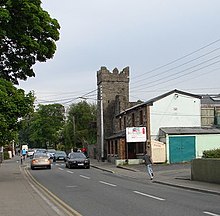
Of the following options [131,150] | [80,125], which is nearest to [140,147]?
[131,150]

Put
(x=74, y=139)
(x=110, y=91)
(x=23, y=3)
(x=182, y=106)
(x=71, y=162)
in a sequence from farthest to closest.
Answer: (x=74, y=139) → (x=110, y=91) → (x=182, y=106) → (x=71, y=162) → (x=23, y=3)

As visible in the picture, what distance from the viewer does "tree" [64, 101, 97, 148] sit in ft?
281

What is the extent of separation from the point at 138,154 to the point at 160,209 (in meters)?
34.5

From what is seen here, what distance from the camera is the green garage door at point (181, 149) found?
41719 millimetres

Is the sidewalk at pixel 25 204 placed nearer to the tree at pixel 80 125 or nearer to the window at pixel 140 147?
the window at pixel 140 147

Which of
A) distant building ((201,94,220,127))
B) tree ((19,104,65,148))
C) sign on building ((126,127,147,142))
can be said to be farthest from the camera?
tree ((19,104,65,148))

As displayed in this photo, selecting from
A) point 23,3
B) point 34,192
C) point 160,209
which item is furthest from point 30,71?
point 160,209

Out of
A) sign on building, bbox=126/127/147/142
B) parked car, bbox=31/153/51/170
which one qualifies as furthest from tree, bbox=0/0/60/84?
sign on building, bbox=126/127/147/142

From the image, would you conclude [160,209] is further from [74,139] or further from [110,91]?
[74,139]

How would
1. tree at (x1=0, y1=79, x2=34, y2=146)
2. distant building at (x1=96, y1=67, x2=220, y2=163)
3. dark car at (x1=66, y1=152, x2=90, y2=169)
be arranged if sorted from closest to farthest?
tree at (x1=0, y1=79, x2=34, y2=146) → dark car at (x1=66, y1=152, x2=90, y2=169) → distant building at (x1=96, y1=67, x2=220, y2=163)

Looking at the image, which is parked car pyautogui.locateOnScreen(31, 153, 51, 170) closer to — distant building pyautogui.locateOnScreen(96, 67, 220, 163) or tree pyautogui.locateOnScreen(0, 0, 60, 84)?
distant building pyautogui.locateOnScreen(96, 67, 220, 163)

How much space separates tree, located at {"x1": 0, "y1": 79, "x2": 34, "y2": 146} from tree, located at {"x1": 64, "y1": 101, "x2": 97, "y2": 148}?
57533 millimetres

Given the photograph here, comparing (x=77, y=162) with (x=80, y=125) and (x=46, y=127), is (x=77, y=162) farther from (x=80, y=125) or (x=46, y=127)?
(x=46, y=127)

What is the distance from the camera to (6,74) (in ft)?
94.2
